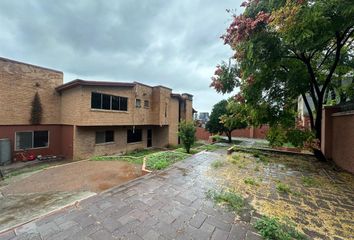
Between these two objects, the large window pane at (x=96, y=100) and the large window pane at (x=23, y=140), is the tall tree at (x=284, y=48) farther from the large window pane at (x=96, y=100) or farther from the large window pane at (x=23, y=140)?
the large window pane at (x=23, y=140)

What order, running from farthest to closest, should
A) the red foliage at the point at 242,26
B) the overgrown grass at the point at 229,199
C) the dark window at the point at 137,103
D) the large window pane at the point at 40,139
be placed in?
1. the dark window at the point at 137,103
2. the large window pane at the point at 40,139
3. the red foliage at the point at 242,26
4. the overgrown grass at the point at 229,199

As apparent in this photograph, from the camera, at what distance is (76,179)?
26.2 ft

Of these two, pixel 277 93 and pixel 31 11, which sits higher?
pixel 31 11

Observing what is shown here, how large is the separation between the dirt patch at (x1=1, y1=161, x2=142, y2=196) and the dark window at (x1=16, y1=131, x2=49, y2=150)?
4.39 metres

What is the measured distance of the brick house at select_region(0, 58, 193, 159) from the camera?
1163 cm

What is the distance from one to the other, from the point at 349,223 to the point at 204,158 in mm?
5402

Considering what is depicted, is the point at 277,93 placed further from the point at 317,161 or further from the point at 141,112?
the point at 141,112

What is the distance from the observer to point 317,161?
7941 mm

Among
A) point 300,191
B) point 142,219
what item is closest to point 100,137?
point 142,219

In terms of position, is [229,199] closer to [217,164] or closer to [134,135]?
[217,164]

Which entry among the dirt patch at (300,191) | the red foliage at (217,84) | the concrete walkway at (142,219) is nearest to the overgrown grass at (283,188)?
the dirt patch at (300,191)

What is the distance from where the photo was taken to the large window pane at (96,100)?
13.1 meters

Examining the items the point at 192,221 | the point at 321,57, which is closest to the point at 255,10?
the point at 321,57

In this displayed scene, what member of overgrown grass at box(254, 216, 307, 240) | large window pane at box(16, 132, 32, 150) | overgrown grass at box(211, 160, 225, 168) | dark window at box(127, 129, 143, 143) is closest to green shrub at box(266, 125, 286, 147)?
overgrown grass at box(211, 160, 225, 168)
